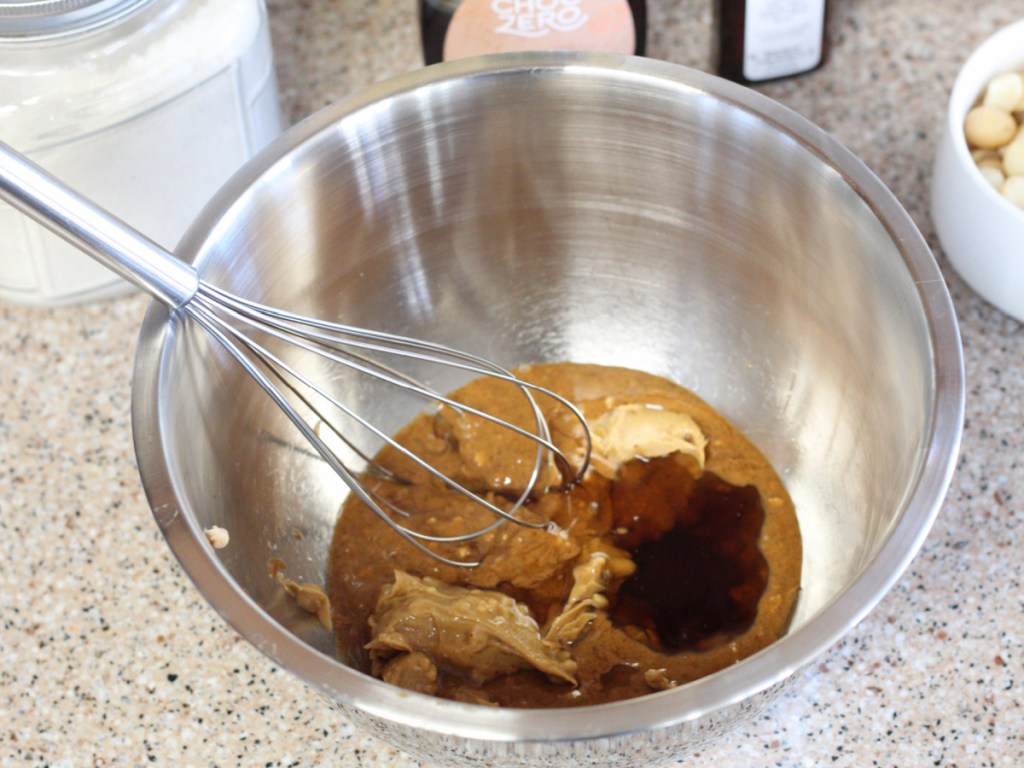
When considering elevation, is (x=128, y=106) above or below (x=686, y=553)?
above

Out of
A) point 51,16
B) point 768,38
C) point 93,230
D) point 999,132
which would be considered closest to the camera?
point 93,230

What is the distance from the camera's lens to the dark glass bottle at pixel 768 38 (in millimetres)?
902

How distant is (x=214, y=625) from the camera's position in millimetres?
754

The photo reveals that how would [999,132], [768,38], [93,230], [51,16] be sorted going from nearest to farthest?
[93,230] < [51,16] < [999,132] < [768,38]

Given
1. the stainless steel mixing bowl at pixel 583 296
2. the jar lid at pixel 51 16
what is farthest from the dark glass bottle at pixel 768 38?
the jar lid at pixel 51 16

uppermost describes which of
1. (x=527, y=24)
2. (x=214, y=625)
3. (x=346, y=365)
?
(x=527, y=24)

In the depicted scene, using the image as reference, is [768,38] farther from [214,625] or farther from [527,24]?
[214,625]

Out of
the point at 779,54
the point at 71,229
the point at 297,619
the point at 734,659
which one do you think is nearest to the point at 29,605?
the point at 297,619

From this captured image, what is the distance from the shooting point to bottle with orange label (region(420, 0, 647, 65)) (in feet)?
2.81

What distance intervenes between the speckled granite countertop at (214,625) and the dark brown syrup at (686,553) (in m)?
0.06

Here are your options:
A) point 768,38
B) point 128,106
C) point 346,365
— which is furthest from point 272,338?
point 768,38

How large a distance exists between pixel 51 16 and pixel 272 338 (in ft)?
0.72

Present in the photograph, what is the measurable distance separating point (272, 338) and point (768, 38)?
0.45 m

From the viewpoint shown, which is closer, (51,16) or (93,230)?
(93,230)
